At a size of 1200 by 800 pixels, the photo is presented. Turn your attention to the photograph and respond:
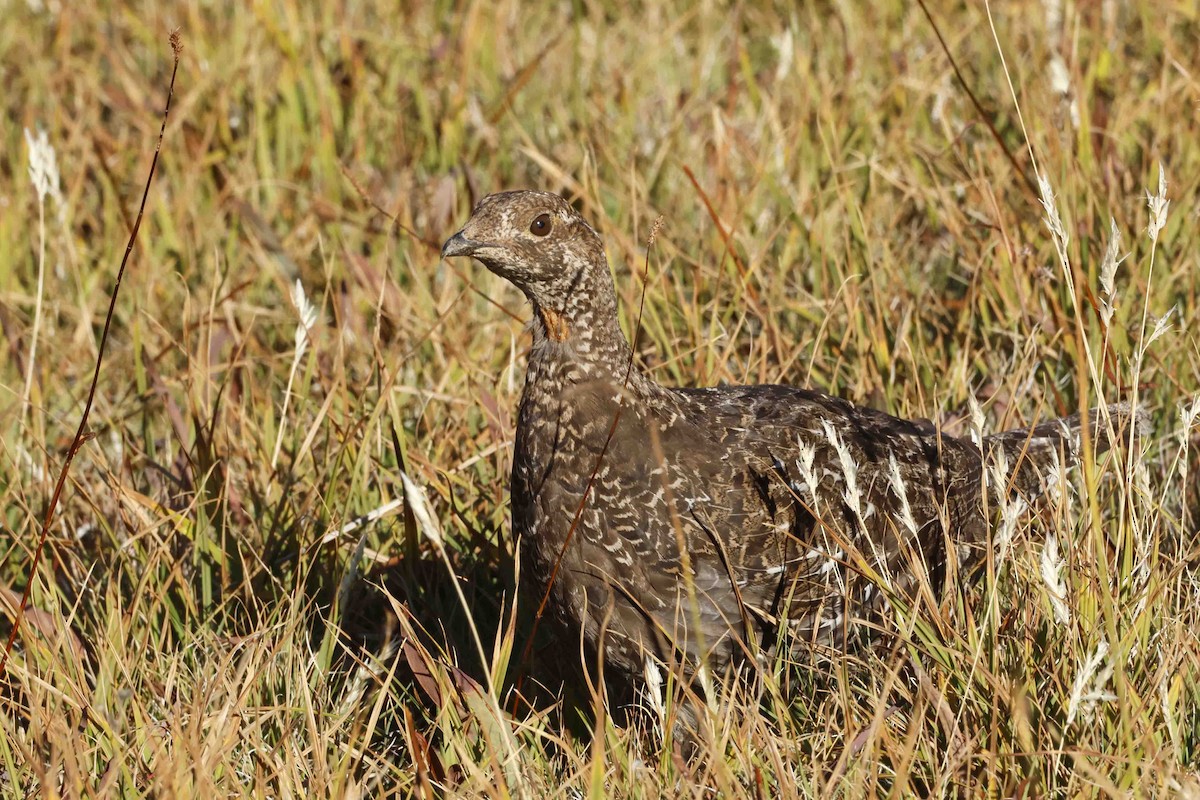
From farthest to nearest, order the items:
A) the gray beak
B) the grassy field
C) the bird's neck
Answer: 1. the bird's neck
2. the gray beak
3. the grassy field

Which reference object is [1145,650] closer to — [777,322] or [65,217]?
[777,322]

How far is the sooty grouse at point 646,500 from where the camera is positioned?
3.34m

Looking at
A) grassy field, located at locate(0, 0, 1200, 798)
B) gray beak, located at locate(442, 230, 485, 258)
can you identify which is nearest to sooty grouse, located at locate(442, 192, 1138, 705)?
gray beak, located at locate(442, 230, 485, 258)

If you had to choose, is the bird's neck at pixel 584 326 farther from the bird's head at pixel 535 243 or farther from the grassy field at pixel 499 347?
the grassy field at pixel 499 347

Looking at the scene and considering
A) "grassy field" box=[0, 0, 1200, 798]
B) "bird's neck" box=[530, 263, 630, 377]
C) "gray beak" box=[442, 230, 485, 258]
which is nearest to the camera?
"grassy field" box=[0, 0, 1200, 798]

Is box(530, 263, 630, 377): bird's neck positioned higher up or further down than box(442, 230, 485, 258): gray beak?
further down

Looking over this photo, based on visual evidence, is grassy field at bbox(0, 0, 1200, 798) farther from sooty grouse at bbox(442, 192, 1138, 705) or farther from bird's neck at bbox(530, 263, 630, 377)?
bird's neck at bbox(530, 263, 630, 377)

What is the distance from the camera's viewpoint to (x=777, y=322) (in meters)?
4.84

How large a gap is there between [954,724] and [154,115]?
4.80 metres

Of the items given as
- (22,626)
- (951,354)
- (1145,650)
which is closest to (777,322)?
(951,354)

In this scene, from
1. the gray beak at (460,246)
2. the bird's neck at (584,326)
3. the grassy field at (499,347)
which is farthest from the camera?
the bird's neck at (584,326)

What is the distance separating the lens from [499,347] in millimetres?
5098

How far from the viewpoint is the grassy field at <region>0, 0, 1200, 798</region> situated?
9.93 feet

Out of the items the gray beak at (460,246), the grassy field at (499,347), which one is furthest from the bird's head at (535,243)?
the grassy field at (499,347)
